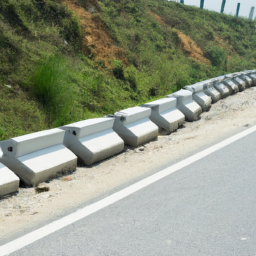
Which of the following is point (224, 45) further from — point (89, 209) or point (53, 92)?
point (89, 209)

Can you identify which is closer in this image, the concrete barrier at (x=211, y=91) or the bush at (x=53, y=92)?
the bush at (x=53, y=92)

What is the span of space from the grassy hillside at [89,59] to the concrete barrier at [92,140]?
1466mm

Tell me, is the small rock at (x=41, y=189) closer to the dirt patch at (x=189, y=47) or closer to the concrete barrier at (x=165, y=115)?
the concrete barrier at (x=165, y=115)

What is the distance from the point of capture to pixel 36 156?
5.66 metres

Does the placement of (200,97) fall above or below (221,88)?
above

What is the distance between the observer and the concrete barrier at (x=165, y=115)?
8.50 meters

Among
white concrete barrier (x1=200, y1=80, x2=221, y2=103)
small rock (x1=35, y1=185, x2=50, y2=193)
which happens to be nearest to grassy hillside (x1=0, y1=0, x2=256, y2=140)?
white concrete barrier (x1=200, y1=80, x2=221, y2=103)

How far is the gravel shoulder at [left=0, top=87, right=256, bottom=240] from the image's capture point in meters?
4.72

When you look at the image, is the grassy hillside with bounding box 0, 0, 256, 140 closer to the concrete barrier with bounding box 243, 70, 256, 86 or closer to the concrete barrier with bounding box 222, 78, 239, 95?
the concrete barrier with bounding box 222, 78, 239, 95

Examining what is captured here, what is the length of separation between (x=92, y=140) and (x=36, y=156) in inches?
44.3

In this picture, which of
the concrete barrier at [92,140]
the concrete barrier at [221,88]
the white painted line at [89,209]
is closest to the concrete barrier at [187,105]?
the white painted line at [89,209]

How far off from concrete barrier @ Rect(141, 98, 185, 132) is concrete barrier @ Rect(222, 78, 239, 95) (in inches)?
177

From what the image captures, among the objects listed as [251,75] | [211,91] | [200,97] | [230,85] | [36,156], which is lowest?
[251,75]

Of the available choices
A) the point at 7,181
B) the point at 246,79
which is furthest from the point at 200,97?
the point at 7,181
